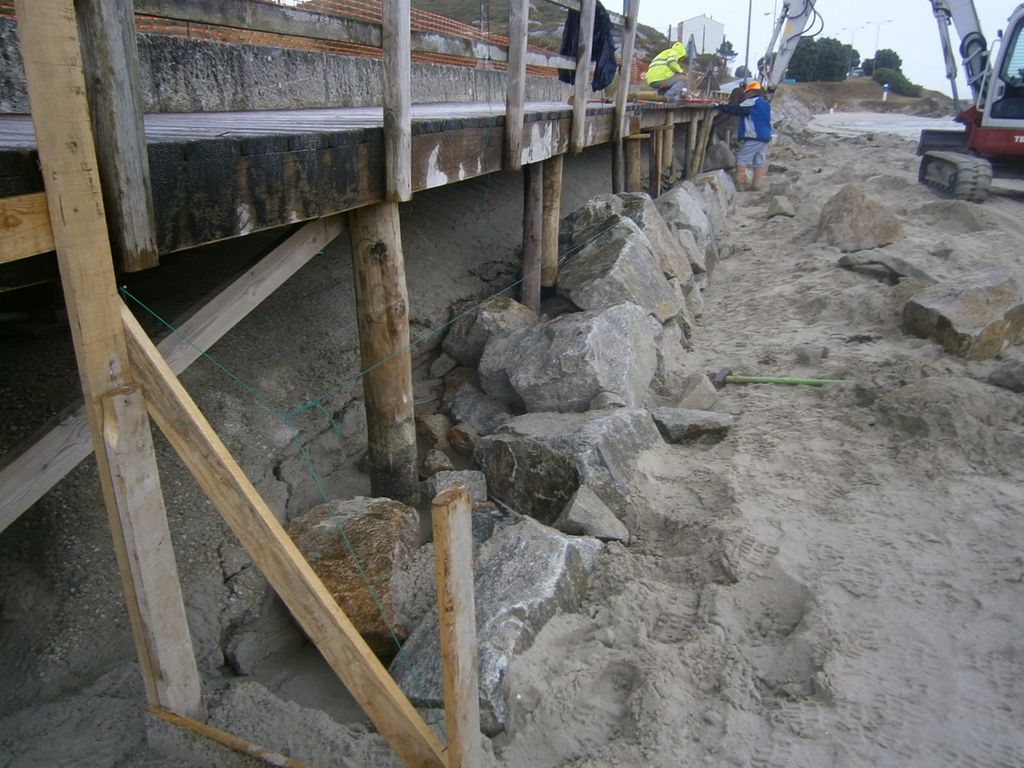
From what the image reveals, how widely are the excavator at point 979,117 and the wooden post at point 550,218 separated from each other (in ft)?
26.1

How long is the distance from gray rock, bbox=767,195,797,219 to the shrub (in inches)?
1741

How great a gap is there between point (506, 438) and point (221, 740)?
7.48 ft

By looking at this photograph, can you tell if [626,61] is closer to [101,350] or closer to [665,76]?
[101,350]

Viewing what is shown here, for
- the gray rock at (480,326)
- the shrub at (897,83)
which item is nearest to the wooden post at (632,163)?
the gray rock at (480,326)

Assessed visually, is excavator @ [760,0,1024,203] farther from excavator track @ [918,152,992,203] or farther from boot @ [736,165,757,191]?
boot @ [736,165,757,191]

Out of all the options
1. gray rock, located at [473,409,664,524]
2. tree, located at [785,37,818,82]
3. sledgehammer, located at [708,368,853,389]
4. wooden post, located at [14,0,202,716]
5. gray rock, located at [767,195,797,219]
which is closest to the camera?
wooden post, located at [14,0,202,716]

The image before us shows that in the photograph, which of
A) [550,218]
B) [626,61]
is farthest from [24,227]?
[626,61]

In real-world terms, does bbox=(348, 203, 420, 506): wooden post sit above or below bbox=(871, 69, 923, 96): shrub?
below

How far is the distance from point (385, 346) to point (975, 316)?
14.7ft

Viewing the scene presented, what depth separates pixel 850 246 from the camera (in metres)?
9.00

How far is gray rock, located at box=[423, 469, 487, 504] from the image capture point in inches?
167

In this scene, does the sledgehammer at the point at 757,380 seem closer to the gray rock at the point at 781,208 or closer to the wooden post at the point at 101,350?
the wooden post at the point at 101,350

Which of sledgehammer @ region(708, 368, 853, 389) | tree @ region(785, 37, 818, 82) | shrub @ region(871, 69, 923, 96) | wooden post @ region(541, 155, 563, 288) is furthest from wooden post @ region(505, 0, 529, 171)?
shrub @ region(871, 69, 923, 96)

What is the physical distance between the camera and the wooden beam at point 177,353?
7.86ft
